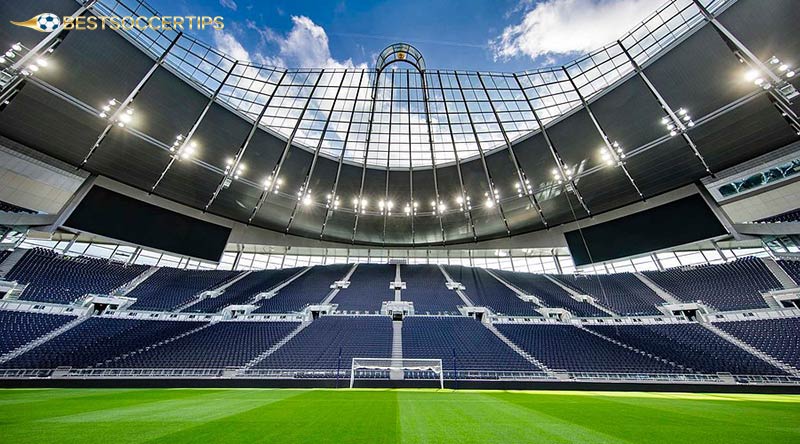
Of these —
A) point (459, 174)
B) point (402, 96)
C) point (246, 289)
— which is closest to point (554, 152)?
point (459, 174)

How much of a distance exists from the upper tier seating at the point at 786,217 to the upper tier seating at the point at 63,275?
54178 mm

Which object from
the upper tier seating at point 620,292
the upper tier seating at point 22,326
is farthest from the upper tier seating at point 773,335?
the upper tier seating at point 22,326

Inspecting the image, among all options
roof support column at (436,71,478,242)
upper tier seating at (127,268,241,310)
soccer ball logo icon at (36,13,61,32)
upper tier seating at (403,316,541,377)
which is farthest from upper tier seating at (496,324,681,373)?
soccer ball logo icon at (36,13,61,32)

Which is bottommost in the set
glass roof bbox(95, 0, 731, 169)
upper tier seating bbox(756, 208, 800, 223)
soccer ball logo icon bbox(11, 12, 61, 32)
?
upper tier seating bbox(756, 208, 800, 223)

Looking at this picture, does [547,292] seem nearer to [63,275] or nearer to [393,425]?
[393,425]

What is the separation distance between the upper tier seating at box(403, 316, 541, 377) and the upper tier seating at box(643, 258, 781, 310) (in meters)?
18.3

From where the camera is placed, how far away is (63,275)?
77.0ft

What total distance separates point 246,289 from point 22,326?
1401cm

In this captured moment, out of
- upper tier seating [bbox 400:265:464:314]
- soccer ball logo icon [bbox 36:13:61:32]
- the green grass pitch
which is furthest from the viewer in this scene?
upper tier seating [bbox 400:265:464:314]

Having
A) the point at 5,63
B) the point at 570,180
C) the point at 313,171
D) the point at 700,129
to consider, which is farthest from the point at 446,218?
the point at 5,63

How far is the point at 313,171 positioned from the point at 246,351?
16.8 meters

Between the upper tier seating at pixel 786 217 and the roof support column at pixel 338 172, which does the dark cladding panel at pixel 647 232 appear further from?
the roof support column at pixel 338 172

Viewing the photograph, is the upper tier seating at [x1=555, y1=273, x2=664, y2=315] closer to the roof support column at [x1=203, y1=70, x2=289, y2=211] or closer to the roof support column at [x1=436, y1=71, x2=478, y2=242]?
the roof support column at [x1=436, y1=71, x2=478, y2=242]

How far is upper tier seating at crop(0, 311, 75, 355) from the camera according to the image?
16422 millimetres
